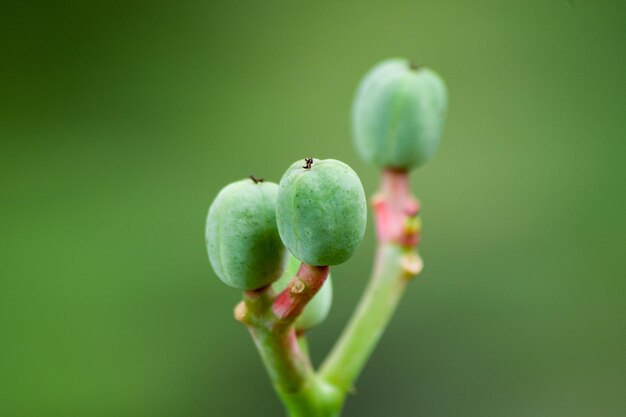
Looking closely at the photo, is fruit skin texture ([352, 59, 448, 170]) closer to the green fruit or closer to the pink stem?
the pink stem

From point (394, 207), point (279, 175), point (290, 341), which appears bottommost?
point (290, 341)

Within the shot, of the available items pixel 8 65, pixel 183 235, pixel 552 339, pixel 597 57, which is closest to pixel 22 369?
→ pixel 183 235

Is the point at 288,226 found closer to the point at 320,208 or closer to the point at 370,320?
the point at 320,208

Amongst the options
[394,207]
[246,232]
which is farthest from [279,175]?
[246,232]

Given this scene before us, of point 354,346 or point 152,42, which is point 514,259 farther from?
point 354,346

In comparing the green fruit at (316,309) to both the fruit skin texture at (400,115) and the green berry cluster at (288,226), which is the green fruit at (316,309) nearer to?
the green berry cluster at (288,226)

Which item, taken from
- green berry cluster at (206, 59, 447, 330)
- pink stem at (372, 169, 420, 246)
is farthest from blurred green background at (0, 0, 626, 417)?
green berry cluster at (206, 59, 447, 330)
